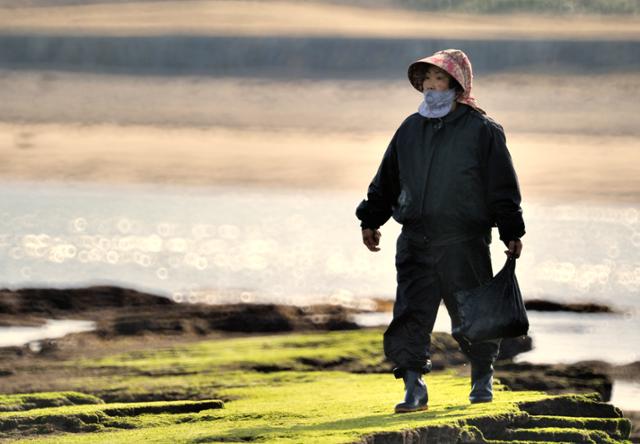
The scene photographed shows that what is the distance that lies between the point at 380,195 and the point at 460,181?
646mm

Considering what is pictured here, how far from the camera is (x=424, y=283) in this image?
43.2ft

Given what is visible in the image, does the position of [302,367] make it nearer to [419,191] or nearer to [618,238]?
[419,191]

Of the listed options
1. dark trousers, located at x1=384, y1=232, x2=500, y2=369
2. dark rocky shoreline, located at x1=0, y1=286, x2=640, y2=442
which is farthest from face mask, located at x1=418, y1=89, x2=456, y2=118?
dark rocky shoreline, located at x1=0, y1=286, x2=640, y2=442

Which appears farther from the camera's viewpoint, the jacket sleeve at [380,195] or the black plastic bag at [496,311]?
the jacket sleeve at [380,195]

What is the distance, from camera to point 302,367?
18656 mm

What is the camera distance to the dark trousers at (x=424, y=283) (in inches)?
516

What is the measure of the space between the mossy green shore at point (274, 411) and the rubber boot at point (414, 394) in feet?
0.39

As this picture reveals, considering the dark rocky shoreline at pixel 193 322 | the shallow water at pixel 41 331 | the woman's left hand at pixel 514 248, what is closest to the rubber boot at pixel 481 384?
the woman's left hand at pixel 514 248

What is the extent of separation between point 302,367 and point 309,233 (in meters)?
28.9

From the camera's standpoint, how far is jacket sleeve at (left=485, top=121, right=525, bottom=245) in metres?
12.9

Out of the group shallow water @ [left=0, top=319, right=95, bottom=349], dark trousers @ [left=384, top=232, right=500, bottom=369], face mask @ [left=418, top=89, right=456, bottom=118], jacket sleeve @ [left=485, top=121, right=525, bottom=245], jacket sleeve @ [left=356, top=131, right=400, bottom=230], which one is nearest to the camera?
jacket sleeve @ [left=485, top=121, right=525, bottom=245]

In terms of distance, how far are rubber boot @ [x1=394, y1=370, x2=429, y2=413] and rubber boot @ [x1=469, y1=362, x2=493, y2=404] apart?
1.37 ft

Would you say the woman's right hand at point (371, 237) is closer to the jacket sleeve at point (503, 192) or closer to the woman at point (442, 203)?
the woman at point (442, 203)

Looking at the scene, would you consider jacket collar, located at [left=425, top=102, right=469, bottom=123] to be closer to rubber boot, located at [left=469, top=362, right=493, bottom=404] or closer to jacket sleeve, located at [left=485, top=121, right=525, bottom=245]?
jacket sleeve, located at [left=485, top=121, right=525, bottom=245]
